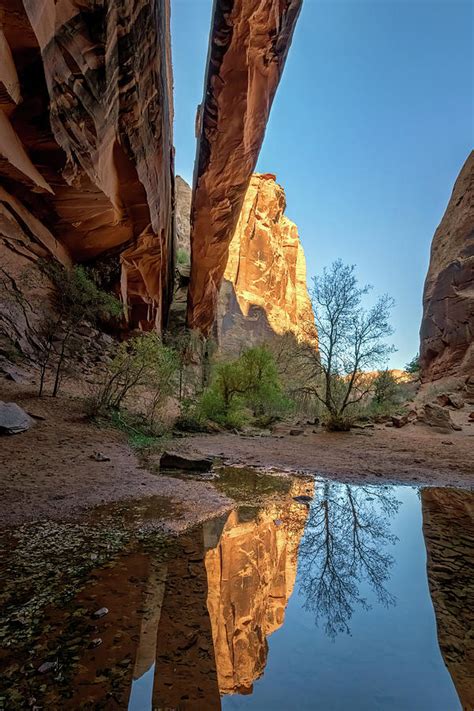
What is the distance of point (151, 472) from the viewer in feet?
21.4

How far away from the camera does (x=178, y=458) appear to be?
23.5 ft

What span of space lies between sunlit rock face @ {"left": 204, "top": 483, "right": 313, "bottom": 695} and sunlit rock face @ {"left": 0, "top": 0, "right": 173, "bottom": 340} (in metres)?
8.77

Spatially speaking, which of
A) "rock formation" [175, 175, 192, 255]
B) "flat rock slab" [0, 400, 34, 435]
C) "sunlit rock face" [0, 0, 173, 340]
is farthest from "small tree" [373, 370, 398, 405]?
"rock formation" [175, 175, 192, 255]

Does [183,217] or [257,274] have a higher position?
[183,217]

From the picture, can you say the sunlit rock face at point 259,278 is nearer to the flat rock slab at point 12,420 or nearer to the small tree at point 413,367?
the small tree at point 413,367

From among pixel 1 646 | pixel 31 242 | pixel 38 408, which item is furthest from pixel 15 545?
pixel 31 242

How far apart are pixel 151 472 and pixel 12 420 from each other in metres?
2.97

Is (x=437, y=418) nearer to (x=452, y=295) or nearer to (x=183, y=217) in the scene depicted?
(x=452, y=295)

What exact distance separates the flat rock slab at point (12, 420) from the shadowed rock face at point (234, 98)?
43.0ft

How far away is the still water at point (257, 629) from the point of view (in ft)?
5.43

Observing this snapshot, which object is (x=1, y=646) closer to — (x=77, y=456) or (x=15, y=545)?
(x=15, y=545)

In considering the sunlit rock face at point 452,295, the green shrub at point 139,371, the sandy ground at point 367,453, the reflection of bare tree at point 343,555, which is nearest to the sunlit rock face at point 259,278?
the sunlit rock face at point 452,295

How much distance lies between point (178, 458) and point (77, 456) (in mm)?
1977

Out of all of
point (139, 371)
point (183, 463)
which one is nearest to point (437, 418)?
point (183, 463)
